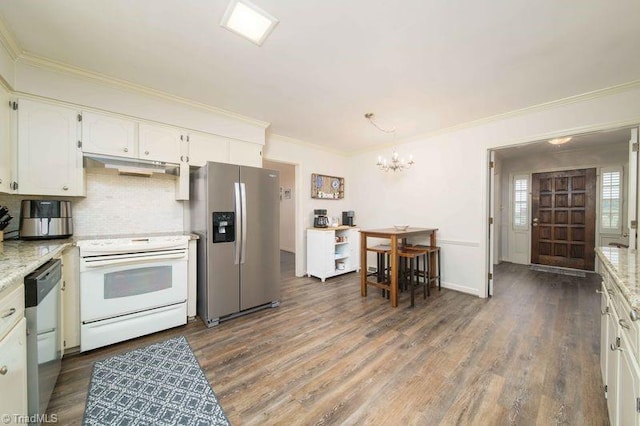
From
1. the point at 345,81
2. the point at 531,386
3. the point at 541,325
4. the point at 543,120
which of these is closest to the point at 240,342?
the point at 531,386

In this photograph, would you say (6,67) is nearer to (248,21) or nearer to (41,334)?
(248,21)

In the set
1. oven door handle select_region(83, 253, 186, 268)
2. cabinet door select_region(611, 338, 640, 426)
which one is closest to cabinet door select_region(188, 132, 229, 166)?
oven door handle select_region(83, 253, 186, 268)

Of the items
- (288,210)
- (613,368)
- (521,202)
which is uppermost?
(521,202)

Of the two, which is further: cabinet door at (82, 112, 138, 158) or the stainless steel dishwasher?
cabinet door at (82, 112, 138, 158)

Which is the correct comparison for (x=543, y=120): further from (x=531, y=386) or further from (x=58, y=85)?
(x=58, y=85)

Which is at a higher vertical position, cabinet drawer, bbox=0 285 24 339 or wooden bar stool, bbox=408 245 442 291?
cabinet drawer, bbox=0 285 24 339

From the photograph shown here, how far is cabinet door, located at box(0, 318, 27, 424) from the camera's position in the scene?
37.9 inches

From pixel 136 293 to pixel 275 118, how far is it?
257cm

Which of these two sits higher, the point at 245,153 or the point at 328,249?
the point at 245,153

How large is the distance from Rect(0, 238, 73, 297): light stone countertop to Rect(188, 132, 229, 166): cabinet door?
4.66ft

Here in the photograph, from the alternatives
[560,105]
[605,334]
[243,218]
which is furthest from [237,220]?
[560,105]

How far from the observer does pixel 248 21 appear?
170cm

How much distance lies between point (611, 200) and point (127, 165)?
7.79 meters

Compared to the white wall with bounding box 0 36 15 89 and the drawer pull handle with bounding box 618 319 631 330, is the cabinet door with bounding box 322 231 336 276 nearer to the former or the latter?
the drawer pull handle with bounding box 618 319 631 330
